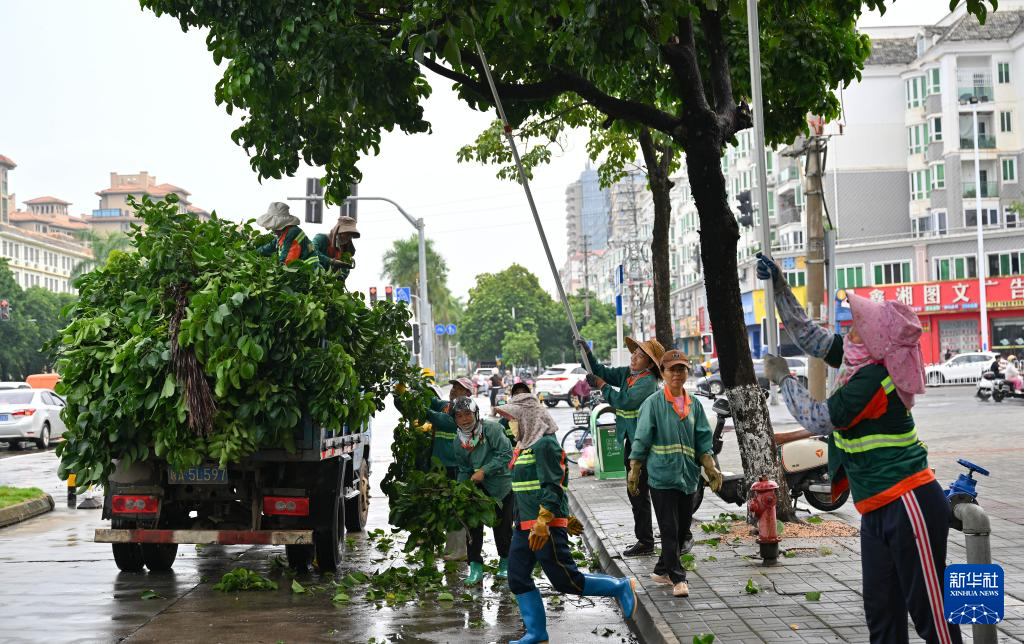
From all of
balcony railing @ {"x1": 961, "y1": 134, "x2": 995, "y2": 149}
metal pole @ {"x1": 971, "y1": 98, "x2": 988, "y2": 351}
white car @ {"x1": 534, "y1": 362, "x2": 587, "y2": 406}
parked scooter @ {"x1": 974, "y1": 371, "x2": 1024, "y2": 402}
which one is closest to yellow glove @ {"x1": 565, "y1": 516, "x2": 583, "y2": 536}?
parked scooter @ {"x1": 974, "y1": 371, "x2": 1024, "y2": 402}

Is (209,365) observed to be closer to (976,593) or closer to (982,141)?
(976,593)

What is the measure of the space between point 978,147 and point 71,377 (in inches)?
2323

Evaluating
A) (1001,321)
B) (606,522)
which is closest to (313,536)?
(606,522)

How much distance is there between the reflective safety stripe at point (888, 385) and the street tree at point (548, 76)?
4737mm

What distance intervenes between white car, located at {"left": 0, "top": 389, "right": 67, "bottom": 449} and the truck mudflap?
65.5ft

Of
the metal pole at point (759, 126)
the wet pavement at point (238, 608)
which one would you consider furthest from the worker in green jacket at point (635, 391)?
the metal pole at point (759, 126)

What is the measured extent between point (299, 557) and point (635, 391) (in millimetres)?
3240

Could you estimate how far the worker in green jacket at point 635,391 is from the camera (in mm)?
9758

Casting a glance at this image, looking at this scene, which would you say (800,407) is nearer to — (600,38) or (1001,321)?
(600,38)

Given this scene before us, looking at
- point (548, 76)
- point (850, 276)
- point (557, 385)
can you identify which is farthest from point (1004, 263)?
point (548, 76)

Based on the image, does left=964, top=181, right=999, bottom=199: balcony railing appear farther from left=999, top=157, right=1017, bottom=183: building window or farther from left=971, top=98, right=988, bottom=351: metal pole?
left=971, top=98, right=988, bottom=351: metal pole

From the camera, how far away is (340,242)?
10.6m

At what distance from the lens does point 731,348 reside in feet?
33.9

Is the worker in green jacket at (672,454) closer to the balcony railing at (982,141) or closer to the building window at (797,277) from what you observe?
the balcony railing at (982,141)
